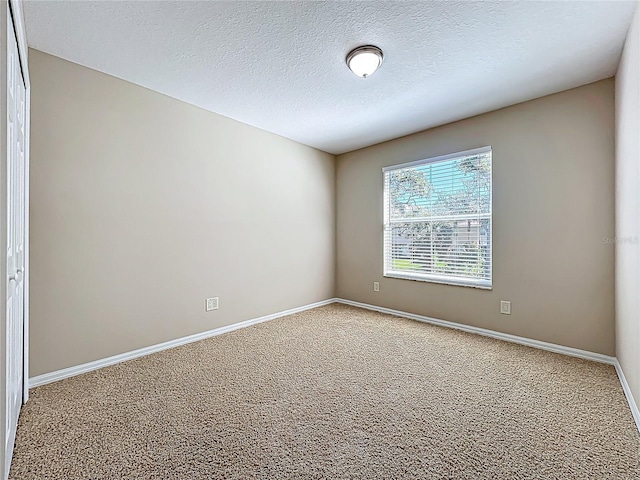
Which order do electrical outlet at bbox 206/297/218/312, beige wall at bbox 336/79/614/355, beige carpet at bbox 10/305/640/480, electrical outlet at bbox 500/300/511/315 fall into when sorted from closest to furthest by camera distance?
beige carpet at bbox 10/305/640/480
beige wall at bbox 336/79/614/355
electrical outlet at bbox 500/300/511/315
electrical outlet at bbox 206/297/218/312

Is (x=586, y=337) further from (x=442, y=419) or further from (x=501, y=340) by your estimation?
(x=442, y=419)

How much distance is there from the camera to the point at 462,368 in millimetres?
2414

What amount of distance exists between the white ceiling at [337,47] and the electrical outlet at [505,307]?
1.99m

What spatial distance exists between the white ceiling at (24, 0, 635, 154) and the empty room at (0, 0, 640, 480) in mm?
19

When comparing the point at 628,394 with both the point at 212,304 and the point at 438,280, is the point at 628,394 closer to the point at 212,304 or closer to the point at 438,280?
the point at 438,280

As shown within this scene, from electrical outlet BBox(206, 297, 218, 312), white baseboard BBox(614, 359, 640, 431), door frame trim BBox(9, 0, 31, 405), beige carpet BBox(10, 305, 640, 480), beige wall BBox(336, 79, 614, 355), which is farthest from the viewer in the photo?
electrical outlet BBox(206, 297, 218, 312)

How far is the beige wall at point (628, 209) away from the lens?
5.70ft

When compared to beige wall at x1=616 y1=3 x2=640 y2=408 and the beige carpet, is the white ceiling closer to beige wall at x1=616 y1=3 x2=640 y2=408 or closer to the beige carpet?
beige wall at x1=616 y1=3 x2=640 y2=408

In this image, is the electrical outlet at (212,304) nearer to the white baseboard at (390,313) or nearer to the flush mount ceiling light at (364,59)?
the white baseboard at (390,313)

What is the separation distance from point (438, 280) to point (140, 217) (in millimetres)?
3208

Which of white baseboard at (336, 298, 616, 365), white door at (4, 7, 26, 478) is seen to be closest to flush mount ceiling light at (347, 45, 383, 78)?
white door at (4, 7, 26, 478)

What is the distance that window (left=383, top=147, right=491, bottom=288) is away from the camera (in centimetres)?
326

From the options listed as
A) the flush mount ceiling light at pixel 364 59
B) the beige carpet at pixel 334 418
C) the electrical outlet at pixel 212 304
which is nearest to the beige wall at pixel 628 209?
the beige carpet at pixel 334 418

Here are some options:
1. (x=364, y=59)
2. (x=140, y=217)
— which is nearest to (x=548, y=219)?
(x=364, y=59)
